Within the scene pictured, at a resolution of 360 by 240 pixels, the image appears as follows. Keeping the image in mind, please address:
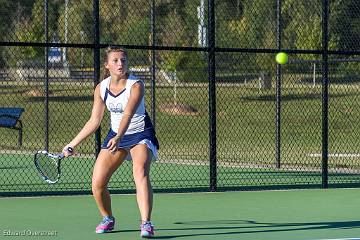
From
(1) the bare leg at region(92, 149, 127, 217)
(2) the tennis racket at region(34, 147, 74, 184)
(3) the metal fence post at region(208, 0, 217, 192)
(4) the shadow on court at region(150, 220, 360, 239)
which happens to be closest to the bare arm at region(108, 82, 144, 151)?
(1) the bare leg at region(92, 149, 127, 217)

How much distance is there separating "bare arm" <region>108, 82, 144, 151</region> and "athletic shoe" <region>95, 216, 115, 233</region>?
783mm

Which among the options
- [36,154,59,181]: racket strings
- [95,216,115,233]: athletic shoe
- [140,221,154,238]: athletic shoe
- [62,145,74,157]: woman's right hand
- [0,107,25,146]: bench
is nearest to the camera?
[62,145,74,157]: woman's right hand

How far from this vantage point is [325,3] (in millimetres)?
13461

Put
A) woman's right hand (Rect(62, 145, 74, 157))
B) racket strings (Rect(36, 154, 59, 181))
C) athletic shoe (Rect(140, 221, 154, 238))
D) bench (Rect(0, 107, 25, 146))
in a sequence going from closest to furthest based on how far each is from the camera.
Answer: woman's right hand (Rect(62, 145, 74, 157)) < athletic shoe (Rect(140, 221, 154, 238)) < racket strings (Rect(36, 154, 59, 181)) < bench (Rect(0, 107, 25, 146))

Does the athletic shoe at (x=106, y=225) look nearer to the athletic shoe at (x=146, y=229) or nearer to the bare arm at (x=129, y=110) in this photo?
the athletic shoe at (x=146, y=229)

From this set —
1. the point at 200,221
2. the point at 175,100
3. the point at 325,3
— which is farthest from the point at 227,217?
the point at 175,100

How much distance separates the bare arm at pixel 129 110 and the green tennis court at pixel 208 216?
0.87 meters

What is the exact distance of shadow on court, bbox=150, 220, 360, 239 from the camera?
971 cm

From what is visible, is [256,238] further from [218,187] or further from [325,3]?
[325,3]

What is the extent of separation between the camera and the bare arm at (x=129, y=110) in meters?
9.02

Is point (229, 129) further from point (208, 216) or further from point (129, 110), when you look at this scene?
point (129, 110)

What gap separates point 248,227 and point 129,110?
1738 mm

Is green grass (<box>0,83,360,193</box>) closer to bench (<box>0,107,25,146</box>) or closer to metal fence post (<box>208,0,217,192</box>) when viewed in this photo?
bench (<box>0,107,25,146</box>)

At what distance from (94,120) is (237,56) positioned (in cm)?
2050
